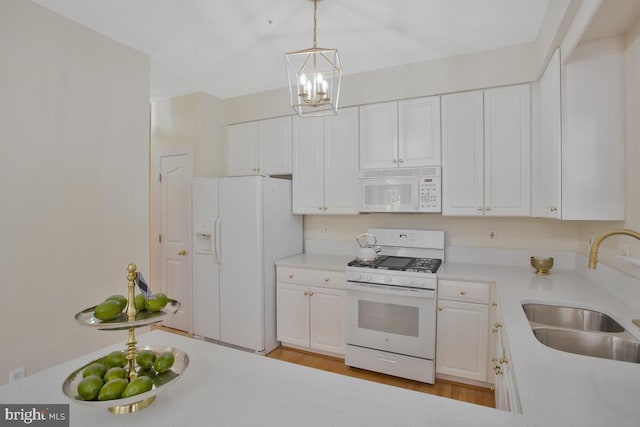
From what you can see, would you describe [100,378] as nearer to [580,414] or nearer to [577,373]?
[580,414]

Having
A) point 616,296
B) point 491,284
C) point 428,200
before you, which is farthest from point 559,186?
point 428,200

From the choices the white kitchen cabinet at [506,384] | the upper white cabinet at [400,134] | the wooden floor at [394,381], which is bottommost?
the wooden floor at [394,381]

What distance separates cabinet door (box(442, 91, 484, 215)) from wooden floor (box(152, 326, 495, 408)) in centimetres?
138

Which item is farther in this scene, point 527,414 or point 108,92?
point 108,92

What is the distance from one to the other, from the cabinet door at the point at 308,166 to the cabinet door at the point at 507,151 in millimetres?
1506

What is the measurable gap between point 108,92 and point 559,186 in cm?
328

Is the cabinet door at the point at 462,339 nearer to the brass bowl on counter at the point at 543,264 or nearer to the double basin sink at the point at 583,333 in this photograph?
the brass bowl on counter at the point at 543,264

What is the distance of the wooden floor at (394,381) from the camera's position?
2.38 metres

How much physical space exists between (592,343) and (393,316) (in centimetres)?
142

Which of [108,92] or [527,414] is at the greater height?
[108,92]

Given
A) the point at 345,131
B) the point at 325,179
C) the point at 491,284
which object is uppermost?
the point at 345,131

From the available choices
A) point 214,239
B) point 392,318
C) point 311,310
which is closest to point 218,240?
point 214,239

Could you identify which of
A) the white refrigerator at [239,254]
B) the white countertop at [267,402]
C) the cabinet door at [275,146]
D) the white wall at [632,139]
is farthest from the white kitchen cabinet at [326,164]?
the white countertop at [267,402]

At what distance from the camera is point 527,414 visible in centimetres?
80
